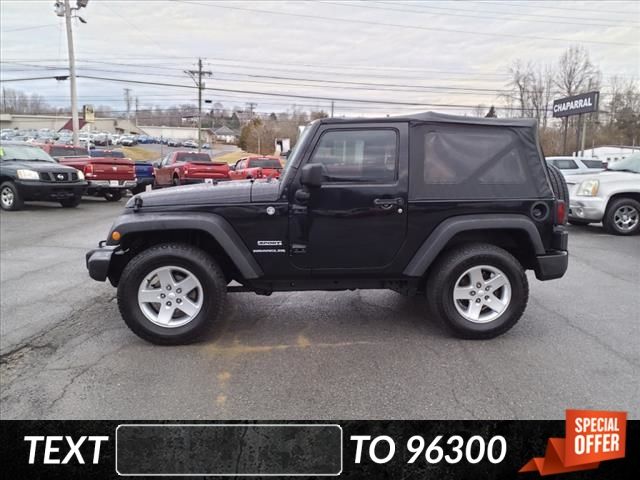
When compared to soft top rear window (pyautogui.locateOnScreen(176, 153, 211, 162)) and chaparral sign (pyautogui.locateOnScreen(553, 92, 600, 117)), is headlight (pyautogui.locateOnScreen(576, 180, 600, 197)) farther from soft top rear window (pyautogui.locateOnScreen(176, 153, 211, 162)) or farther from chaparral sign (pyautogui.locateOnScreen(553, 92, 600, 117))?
chaparral sign (pyautogui.locateOnScreen(553, 92, 600, 117))

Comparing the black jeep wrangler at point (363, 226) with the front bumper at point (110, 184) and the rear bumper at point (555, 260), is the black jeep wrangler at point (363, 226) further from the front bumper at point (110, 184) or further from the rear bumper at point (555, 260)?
the front bumper at point (110, 184)

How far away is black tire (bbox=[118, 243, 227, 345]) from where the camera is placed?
3.82 metres

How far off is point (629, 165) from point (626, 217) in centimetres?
146

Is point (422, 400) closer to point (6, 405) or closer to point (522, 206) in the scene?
point (522, 206)

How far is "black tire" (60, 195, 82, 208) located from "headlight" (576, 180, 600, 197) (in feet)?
42.1

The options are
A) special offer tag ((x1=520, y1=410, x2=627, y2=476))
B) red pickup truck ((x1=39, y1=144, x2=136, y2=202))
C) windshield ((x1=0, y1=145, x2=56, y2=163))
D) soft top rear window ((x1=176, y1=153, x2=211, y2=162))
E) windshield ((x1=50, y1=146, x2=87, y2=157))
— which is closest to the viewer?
special offer tag ((x1=520, y1=410, x2=627, y2=476))

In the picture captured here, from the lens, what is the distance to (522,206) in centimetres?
400

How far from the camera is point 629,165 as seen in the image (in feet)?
33.5

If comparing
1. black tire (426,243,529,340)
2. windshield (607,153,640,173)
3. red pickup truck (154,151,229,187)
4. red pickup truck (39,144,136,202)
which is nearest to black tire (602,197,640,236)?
windshield (607,153,640,173)

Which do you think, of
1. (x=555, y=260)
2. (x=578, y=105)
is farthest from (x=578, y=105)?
(x=555, y=260)

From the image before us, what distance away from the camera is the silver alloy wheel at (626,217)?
9.48 meters

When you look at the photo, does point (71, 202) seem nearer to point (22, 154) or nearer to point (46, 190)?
point (46, 190)

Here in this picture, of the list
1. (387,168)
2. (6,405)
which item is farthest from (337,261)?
(6,405)

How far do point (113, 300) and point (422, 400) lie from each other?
370 cm
